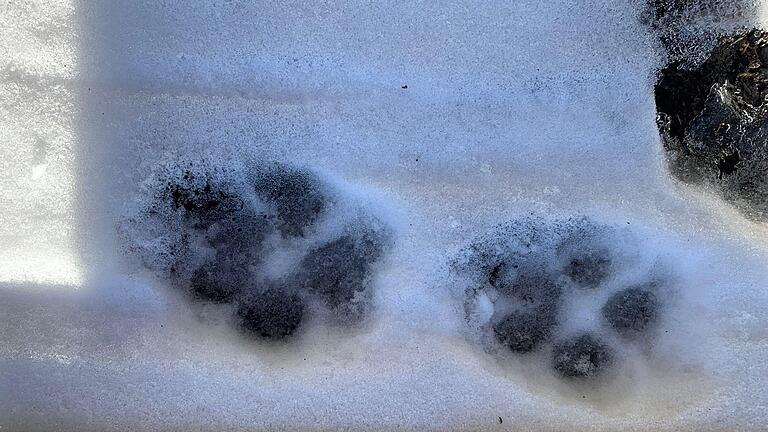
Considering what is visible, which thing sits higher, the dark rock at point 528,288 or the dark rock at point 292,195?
the dark rock at point 292,195

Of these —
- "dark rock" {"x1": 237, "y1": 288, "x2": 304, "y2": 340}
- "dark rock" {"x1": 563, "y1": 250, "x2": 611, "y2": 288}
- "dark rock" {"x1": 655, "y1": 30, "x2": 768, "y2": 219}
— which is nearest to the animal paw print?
"dark rock" {"x1": 237, "y1": 288, "x2": 304, "y2": 340}

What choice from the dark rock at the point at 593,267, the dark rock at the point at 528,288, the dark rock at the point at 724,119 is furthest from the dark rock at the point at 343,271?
the dark rock at the point at 724,119

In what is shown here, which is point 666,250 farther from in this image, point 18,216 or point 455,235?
point 18,216

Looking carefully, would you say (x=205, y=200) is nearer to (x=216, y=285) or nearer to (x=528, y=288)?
(x=216, y=285)

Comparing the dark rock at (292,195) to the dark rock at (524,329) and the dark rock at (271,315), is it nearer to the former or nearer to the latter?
the dark rock at (271,315)

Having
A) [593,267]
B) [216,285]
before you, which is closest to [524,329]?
[593,267]

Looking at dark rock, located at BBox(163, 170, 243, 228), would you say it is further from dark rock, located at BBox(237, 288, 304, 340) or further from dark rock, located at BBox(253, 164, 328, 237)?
dark rock, located at BBox(237, 288, 304, 340)

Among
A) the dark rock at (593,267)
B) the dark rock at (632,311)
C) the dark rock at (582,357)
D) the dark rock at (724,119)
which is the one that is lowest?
the dark rock at (582,357)
